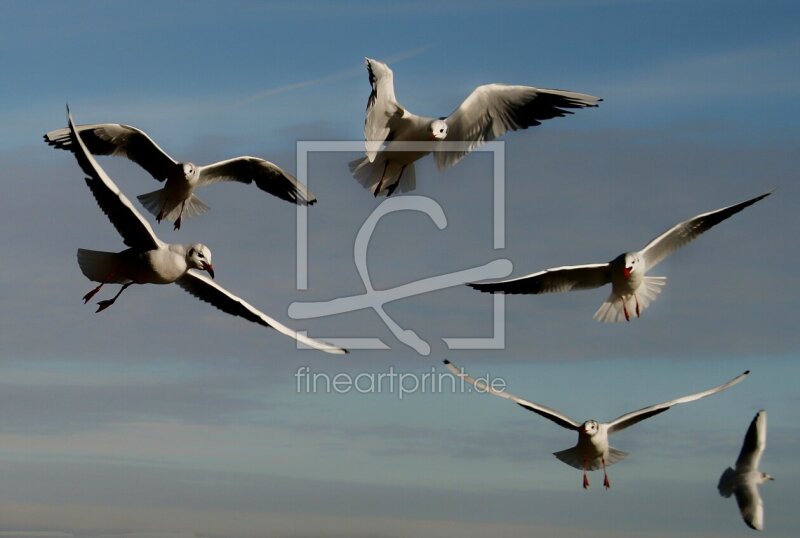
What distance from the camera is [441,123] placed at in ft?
43.5

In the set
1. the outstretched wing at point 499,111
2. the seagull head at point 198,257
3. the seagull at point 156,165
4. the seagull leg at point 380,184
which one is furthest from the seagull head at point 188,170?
the outstretched wing at point 499,111

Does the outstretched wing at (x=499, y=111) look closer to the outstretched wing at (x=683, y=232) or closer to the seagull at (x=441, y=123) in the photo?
the seagull at (x=441, y=123)

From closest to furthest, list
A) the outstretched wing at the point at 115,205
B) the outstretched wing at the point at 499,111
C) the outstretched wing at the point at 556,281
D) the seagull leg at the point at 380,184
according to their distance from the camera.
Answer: the outstretched wing at the point at 115,205
the outstretched wing at the point at 499,111
the outstretched wing at the point at 556,281
the seagull leg at the point at 380,184

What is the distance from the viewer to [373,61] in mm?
12625

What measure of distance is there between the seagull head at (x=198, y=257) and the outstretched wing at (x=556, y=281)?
9.39 feet

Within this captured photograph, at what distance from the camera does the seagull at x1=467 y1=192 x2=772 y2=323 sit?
1354cm

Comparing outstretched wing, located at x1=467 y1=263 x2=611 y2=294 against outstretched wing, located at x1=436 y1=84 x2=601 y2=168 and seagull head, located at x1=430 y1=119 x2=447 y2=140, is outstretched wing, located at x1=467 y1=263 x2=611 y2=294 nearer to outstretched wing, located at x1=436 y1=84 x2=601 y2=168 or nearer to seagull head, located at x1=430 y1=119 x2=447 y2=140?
outstretched wing, located at x1=436 y1=84 x2=601 y2=168

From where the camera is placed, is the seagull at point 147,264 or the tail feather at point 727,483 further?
the tail feather at point 727,483

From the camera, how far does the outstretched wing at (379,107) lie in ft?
41.7

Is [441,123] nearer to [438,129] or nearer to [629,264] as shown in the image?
[438,129]

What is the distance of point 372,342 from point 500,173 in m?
2.21

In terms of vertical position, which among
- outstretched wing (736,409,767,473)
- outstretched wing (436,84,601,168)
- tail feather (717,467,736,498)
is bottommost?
tail feather (717,467,736,498)

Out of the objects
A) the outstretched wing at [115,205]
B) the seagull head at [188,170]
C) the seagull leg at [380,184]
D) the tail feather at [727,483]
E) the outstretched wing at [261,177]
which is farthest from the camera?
the outstretched wing at [261,177]

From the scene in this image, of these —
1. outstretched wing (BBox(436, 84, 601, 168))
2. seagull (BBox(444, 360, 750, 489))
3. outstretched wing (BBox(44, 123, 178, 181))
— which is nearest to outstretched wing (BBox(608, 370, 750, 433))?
seagull (BBox(444, 360, 750, 489))
